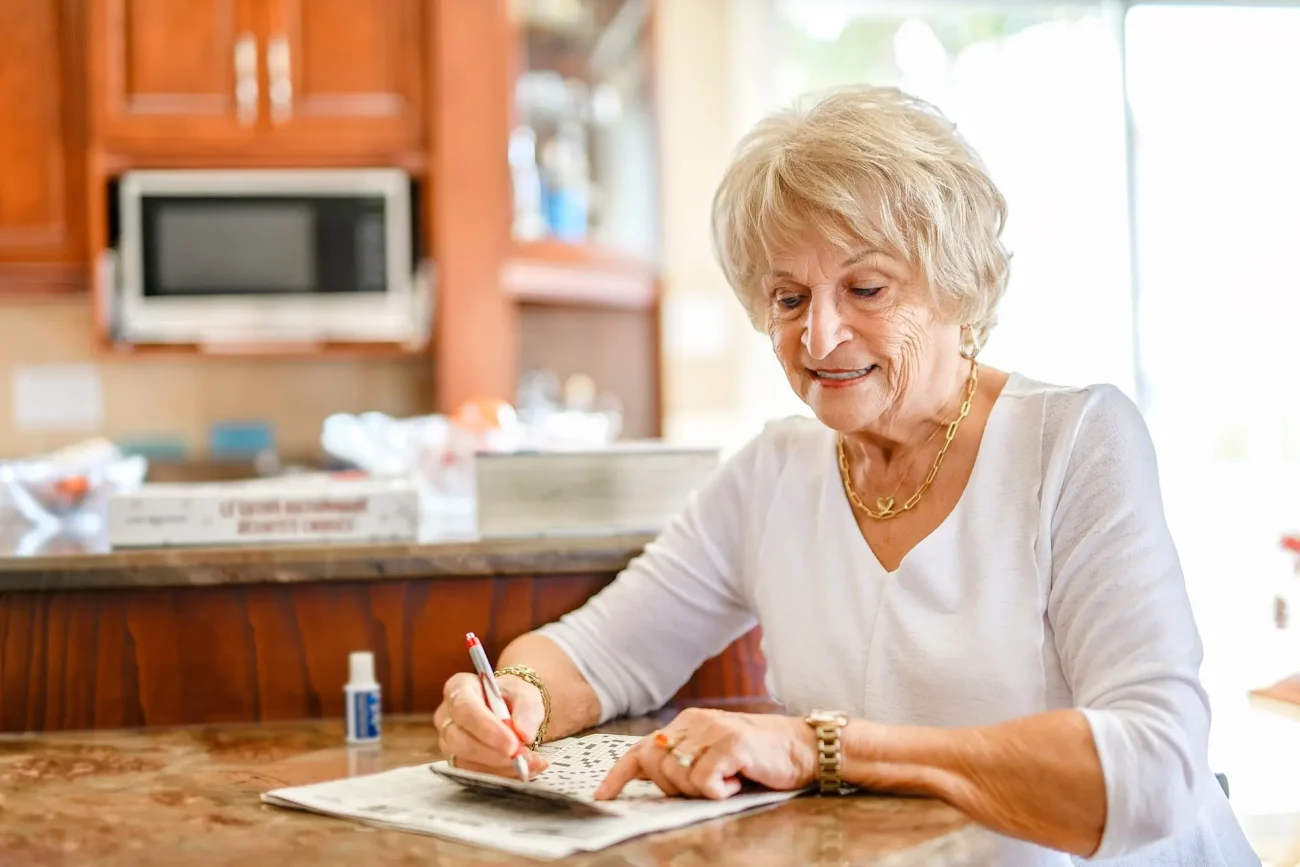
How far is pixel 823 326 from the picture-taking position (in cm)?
126

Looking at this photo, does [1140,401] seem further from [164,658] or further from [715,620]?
[164,658]

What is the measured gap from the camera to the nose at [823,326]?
Result: 1.26 meters

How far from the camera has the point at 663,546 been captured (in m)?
1.48

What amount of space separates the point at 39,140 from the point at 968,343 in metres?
2.87

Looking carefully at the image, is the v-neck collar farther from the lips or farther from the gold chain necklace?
the lips

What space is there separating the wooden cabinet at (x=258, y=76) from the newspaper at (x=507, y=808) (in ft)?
8.35

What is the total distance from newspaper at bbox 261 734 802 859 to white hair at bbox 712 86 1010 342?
0.50 meters

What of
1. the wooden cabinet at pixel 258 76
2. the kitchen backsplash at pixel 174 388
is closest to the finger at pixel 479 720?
the wooden cabinet at pixel 258 76

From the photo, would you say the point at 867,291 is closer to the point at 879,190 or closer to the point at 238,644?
the point at 879,190

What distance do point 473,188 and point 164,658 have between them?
2103 mm

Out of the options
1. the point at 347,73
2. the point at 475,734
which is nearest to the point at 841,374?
the point at 475,734

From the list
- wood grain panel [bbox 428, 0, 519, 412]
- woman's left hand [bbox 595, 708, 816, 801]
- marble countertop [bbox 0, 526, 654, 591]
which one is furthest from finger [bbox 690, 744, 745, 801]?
wood grain panel [bbox 428, 0, 519, 412]

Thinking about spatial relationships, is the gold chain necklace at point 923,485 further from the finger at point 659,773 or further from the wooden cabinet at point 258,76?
the wooden cabinet at point 258,76

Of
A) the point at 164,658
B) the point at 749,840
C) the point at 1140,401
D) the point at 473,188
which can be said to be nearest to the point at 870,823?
the point at 749,840
